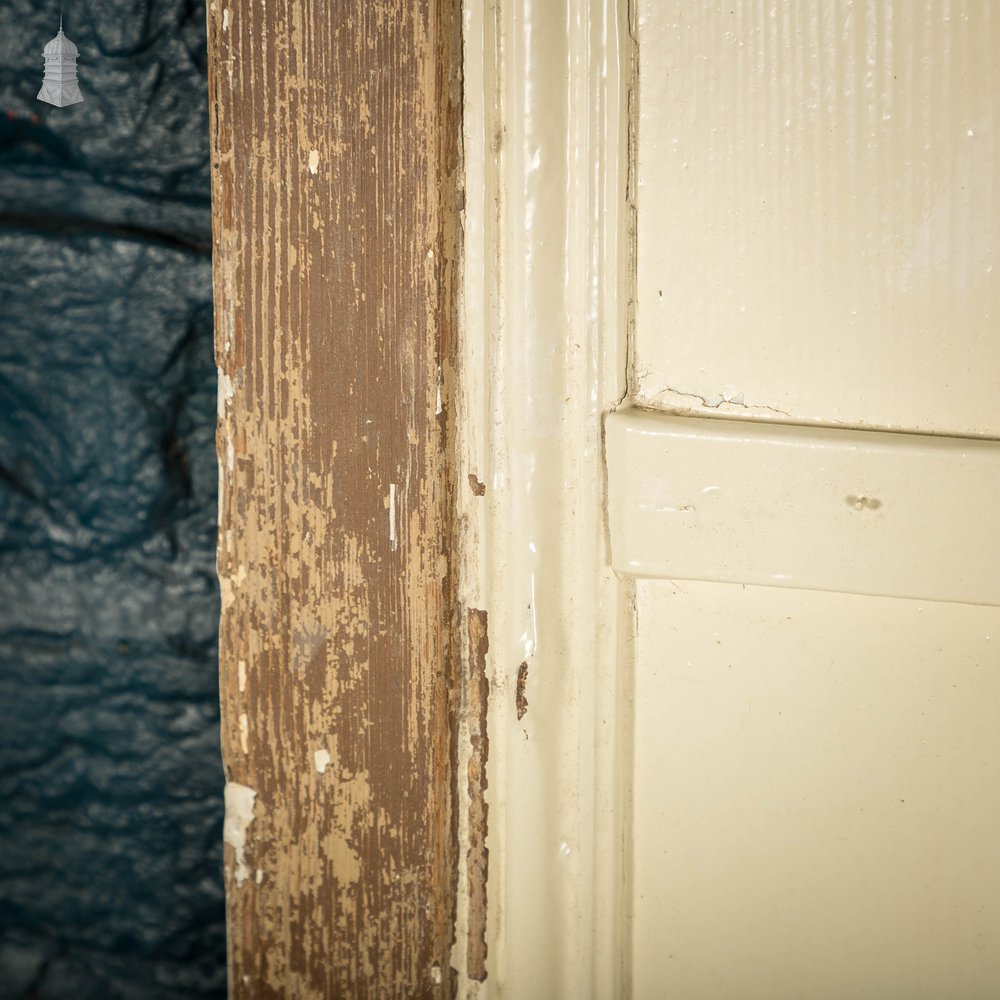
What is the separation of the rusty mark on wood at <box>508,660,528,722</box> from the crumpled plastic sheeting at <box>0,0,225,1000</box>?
0.23 meters

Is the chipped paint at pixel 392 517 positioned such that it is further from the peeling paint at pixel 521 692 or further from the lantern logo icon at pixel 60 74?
the lantern logo icon at pixel 60 74

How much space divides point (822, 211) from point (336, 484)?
1.18ft

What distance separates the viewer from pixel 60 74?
1.76 feet

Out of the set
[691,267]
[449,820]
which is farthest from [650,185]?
[449,820]

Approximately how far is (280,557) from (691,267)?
1.09 feet

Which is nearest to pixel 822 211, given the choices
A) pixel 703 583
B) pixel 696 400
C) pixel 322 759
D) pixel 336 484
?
pixel 696 400

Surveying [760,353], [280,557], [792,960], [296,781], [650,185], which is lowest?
[792,960]

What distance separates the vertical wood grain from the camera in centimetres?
48

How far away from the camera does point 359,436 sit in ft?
1.62

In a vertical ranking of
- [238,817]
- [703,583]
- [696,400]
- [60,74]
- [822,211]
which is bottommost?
[238,817]

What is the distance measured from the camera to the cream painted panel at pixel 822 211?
0.47 m

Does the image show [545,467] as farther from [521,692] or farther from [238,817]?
[238,817]

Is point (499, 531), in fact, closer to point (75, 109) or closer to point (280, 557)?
point (280, 557)

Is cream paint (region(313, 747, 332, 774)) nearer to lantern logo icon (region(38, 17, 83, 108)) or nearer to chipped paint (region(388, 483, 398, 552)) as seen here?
chipped paint (region(388, 483, 398, 552))
